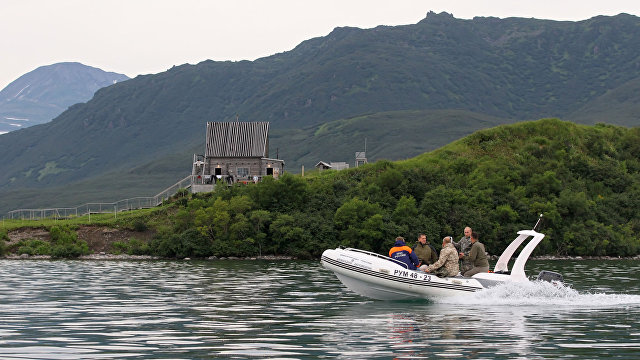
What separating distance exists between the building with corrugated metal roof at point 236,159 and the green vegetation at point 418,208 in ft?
34.4

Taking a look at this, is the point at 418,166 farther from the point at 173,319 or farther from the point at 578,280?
the point at 173,319

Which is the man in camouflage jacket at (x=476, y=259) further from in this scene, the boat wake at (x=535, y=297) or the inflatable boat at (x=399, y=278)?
the boat wake at (x=535, y=297)

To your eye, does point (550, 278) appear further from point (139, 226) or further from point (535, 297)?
point (139, 226)

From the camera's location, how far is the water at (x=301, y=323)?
62.8ft

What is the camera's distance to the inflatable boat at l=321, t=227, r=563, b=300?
30078 millimetres

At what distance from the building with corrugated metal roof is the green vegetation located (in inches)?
413

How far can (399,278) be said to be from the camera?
99.1ft

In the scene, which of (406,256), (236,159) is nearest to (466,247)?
(406,256)

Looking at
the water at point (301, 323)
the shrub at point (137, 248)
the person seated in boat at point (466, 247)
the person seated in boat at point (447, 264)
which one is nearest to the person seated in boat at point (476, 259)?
the person seated in boat at point (466, 247)

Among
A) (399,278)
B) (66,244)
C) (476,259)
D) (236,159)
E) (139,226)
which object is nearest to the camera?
(399,278)

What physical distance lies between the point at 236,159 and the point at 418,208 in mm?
29149

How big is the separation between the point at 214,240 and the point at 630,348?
192ft

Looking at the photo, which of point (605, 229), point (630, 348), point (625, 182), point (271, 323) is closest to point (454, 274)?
point (271, 323)

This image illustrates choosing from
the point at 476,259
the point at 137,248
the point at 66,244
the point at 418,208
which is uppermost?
the point at 418,208
